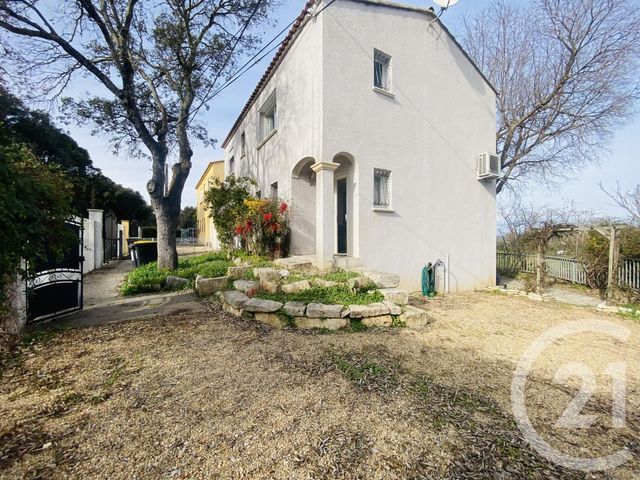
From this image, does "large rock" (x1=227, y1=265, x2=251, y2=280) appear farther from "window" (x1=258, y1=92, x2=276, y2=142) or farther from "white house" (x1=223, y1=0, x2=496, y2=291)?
"window" (x1=258, y1=92, x2=276, y2=142)

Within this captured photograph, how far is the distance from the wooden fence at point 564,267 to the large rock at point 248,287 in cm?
986

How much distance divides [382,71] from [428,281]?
6011 mm

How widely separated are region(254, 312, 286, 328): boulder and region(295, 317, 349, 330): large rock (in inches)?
10.5

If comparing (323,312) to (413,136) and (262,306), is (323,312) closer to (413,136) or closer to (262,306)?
(262,306)

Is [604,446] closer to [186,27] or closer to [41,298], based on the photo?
[41,298]

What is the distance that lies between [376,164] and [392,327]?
435 centimetres

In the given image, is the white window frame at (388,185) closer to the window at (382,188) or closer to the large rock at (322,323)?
the window at (382,188)

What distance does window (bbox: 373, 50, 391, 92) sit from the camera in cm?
757

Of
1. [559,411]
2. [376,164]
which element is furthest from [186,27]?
[559,411]

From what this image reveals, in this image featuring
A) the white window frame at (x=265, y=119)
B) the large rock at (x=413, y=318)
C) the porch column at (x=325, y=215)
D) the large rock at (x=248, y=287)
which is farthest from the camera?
the white window frame at (x=265, y=119)

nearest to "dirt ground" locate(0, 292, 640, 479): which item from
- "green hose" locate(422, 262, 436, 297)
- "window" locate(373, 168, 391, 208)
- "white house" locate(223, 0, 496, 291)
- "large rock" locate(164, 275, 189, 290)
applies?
"large rock" locate(164, 275, 189, 290)

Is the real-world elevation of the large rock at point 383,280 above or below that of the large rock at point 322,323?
above

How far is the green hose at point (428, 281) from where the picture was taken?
25.7 ft

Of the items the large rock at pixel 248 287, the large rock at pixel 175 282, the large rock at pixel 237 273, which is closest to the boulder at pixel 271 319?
the large rock at pixel 248 287
